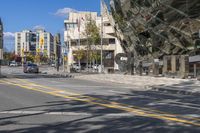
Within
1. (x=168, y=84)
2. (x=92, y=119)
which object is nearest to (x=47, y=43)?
(x=168, y=84)

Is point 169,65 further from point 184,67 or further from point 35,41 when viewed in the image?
point 35,41

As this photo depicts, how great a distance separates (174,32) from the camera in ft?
191

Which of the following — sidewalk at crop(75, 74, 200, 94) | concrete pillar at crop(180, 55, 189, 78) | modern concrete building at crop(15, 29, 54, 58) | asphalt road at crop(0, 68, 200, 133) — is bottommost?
asphalt road at crop(0, 68, 200, 133)

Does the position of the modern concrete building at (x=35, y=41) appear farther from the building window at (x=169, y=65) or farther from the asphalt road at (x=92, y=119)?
the asphalt road at (x=92, y=119)

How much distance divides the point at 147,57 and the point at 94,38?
15.4 metres

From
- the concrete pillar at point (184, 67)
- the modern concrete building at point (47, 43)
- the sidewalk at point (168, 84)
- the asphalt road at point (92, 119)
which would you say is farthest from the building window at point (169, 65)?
the modern concrete building at point (47, 43)

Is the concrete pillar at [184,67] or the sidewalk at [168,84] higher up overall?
the concrete pillar at [184,67]

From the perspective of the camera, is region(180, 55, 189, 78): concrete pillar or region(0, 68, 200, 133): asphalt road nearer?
region(0, 68, 200, 133): asphalt road

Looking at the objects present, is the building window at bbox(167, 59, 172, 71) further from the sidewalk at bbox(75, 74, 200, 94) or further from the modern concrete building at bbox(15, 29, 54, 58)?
the modern concrete building at bbox(15, 29, 54, 58)

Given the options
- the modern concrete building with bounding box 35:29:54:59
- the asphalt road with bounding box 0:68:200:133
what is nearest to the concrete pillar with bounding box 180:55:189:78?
the asphalt road with bounding box 0:68:200:133

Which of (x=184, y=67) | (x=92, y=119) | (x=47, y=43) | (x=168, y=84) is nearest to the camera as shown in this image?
(x=92, y=119)

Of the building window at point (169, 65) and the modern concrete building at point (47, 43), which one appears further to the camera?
the modern concrete building at point (47, 43)

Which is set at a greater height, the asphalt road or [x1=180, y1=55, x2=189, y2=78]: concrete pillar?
[x1=180, y1=55, x2=189, y2=78]: concrete pillar

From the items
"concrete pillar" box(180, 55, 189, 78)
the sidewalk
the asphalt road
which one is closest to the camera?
the asphalt road
